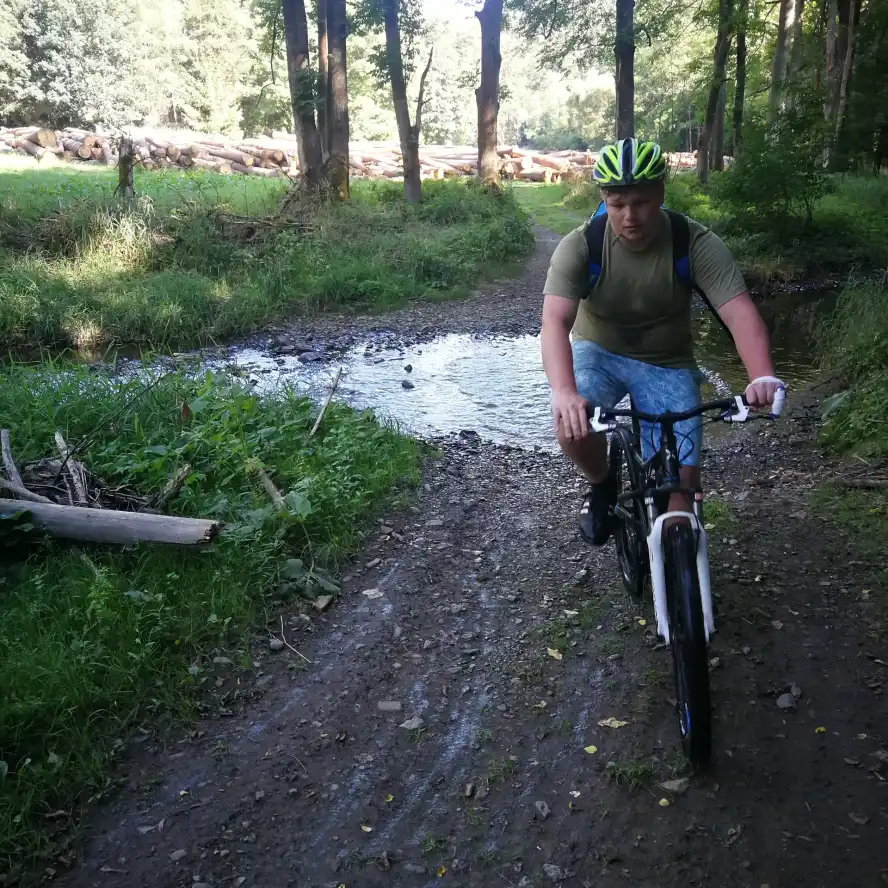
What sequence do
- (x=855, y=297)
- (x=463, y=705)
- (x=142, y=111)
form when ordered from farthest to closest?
(x=142, y=111)
(x=855, y=297)
(x=463, y=705)

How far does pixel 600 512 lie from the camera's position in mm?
4219

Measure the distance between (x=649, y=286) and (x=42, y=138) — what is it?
33.4m

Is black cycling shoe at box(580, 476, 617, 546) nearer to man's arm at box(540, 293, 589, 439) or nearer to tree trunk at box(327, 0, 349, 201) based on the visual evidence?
man's arm at box(540, 293, 589, 439)

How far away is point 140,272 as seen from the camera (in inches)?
508

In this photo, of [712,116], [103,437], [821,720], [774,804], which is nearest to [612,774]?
[774,804]

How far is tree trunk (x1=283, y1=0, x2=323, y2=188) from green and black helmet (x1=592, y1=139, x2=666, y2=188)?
16203mm

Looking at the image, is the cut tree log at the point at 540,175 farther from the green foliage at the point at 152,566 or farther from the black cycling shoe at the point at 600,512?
the black cycling shoe at the point at 600,512

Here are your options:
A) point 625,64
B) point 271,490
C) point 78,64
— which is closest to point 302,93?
point 625,64

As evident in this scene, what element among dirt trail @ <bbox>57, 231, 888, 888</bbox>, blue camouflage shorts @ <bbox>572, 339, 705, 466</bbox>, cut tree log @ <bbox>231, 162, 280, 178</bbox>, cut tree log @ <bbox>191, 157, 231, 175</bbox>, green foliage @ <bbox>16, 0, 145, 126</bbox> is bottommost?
dirt trail @ <bbox>57, 231, 888, 888</bbox>

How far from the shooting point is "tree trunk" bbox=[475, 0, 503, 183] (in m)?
21.8

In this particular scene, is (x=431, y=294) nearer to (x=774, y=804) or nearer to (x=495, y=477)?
(x=495, y=477)

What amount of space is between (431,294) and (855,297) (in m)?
6.89

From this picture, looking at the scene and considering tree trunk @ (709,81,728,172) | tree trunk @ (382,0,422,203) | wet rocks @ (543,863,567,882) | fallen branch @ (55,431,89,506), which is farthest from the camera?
tree trunk @ (709,81,728,172)

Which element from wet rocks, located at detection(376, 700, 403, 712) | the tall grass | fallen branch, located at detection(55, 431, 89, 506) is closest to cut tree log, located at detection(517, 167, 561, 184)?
the tall grass
